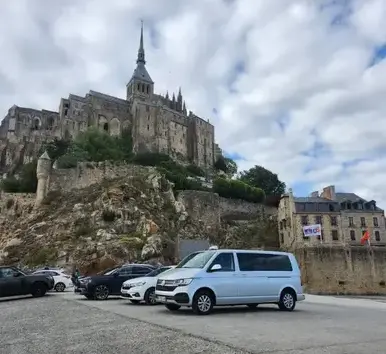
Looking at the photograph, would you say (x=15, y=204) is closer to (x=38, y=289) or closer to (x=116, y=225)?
(x=116, y=225)

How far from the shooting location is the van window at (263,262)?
40.4ft

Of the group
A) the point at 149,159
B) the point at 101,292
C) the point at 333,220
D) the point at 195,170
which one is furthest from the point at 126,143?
the point at 101,292

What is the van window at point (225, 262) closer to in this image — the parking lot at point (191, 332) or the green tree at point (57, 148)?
the parking lot at point (191, 332)

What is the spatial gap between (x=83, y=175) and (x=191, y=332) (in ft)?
152

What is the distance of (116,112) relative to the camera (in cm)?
9250

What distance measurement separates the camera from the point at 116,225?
144ft

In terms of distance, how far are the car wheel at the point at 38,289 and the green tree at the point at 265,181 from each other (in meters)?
63.0

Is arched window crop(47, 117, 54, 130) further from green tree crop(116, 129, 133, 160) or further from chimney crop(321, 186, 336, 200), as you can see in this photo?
chimney crop(321, 186, 336, 200)

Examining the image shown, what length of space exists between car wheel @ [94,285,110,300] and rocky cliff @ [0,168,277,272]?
67.8ft

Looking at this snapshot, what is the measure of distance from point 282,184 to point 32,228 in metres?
51.6

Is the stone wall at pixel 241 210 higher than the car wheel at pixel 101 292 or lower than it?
higher

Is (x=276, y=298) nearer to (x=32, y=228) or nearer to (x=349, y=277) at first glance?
(x=349, y=277)

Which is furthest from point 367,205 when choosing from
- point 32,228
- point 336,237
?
point 32,228

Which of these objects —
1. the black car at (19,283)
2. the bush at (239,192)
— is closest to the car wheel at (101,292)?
the black car at (19,283)
